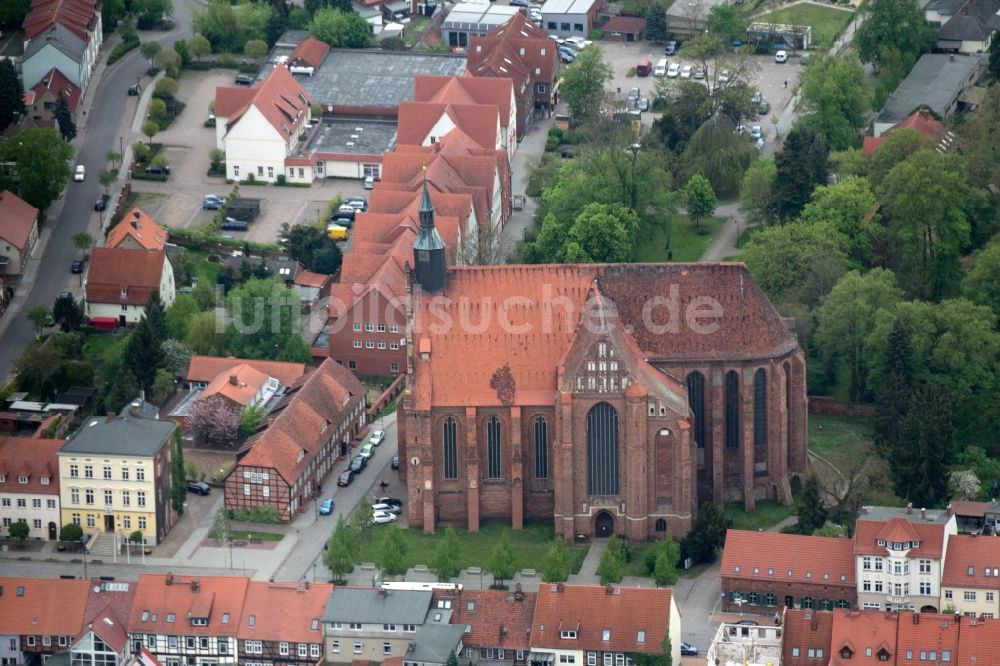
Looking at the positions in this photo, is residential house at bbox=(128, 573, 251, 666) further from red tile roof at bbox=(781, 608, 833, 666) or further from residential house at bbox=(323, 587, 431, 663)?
red tile roof at bbox=(781, 608, 833, 666)

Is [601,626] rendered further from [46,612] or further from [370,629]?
[46,612]

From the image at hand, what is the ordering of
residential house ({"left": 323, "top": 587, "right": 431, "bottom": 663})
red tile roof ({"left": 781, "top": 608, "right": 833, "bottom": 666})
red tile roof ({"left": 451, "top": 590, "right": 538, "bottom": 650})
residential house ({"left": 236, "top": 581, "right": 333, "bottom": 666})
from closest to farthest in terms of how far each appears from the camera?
red tile roof ({"left": 781, "top": 608, "right": 833, "bottom": 666}) < red tile roof ({"left": 451, "top": 590, "right": 538, "bottom": 650}) < residential house ({"left": 323, "top": 587, "right": 431, "bottom": 663}) < residential house ({"left": 236, "top": 581, "right": 333, "bottom": 666})

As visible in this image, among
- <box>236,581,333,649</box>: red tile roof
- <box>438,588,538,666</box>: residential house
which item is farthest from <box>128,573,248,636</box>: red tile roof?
<box>438,588,538,666</box>: residential house

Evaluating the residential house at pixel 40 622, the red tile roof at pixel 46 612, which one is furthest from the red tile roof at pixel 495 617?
the residential house at pixel 40 622

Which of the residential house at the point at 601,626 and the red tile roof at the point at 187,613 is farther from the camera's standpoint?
the red tile roof at the point at 187,613

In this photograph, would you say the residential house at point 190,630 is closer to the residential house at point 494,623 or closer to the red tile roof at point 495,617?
the residential house at point 494,623

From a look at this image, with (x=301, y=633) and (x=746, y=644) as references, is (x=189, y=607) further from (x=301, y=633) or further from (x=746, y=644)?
(x=746, y=644)
